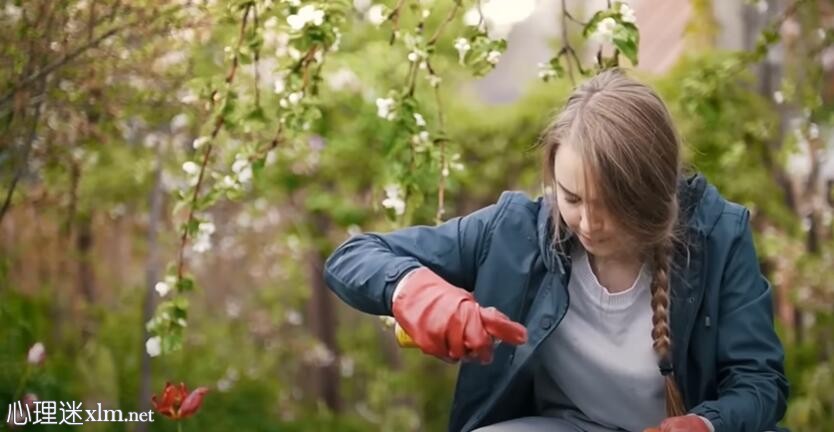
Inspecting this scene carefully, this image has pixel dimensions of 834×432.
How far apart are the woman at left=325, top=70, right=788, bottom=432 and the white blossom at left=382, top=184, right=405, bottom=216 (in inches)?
23.4

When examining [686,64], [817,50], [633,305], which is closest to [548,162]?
[633,305]

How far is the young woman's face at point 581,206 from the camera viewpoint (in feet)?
6.64

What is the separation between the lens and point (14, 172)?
3.17m

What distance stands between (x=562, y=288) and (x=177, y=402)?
0.77m

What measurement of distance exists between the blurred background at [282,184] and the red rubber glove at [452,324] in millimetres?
961

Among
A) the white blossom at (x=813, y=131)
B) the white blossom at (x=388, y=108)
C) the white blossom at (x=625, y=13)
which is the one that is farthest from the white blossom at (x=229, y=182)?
the white blossom at (x=813, y=131)

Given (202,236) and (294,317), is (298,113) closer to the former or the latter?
(202,236)

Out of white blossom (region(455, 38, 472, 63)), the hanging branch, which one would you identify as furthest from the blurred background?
white blossom (region(455, 38, 472, 63))

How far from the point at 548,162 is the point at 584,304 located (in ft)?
0.82

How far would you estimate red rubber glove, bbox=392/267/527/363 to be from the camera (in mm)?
1896

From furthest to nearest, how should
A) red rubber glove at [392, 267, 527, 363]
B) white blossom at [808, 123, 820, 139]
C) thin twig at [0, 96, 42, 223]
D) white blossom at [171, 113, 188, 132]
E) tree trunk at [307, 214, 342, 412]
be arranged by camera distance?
tree trunk at [307, 214, 342, 412]
white blossom at [171, 113, 188, 132]
white blossom at [808, 123, 820, 139]
thin twig at [0, 96, 42, 223]
red rubber glove at [392, 267, 527, 363]

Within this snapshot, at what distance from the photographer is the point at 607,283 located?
2.22 meters

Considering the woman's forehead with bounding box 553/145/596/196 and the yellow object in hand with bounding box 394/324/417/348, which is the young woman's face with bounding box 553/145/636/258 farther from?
the yellow object in hand with bounding box 394/324/417/348

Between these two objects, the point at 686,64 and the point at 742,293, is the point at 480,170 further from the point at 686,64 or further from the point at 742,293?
the point at 742,293
